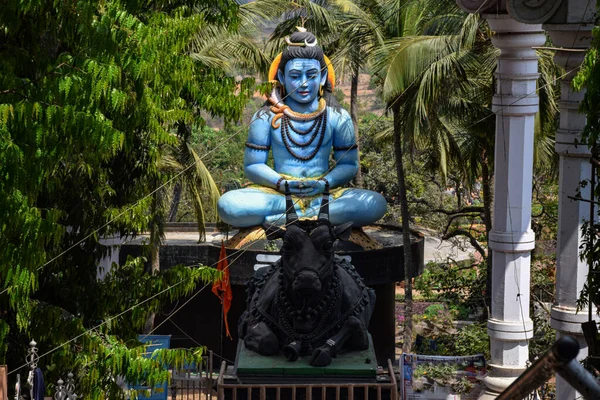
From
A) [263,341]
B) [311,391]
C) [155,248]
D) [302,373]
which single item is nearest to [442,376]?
[263,341]

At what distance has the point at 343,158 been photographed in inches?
611

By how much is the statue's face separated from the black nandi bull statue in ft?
16.2

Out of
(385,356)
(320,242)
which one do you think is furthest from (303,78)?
(320,242)

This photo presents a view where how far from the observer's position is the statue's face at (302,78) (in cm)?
1494

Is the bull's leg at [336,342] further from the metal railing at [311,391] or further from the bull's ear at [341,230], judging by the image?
the bull's ear at [341,230]

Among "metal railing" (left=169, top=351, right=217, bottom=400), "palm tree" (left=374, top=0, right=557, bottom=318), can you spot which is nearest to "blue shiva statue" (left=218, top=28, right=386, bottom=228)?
"palm tree" (left=374, top=0, right=557, bottom=318)

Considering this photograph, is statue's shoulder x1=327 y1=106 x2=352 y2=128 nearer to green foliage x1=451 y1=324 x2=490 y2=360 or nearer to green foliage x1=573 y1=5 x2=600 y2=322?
green foliage x1=451 y1=324 x2=490 y2=360

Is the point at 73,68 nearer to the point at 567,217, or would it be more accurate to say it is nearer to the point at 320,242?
the point at 320,242

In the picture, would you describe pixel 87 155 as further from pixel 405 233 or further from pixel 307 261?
pixel 405 233

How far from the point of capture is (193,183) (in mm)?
16734

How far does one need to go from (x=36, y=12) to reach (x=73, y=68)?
0.80 metres

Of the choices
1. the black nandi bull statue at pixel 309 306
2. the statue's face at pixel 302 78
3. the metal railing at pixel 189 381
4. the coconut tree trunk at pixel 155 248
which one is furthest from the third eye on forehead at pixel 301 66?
the black nandi bull statue at pixel 309 306

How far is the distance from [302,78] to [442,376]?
4.46 m

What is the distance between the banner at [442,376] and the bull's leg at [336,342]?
114 inches
